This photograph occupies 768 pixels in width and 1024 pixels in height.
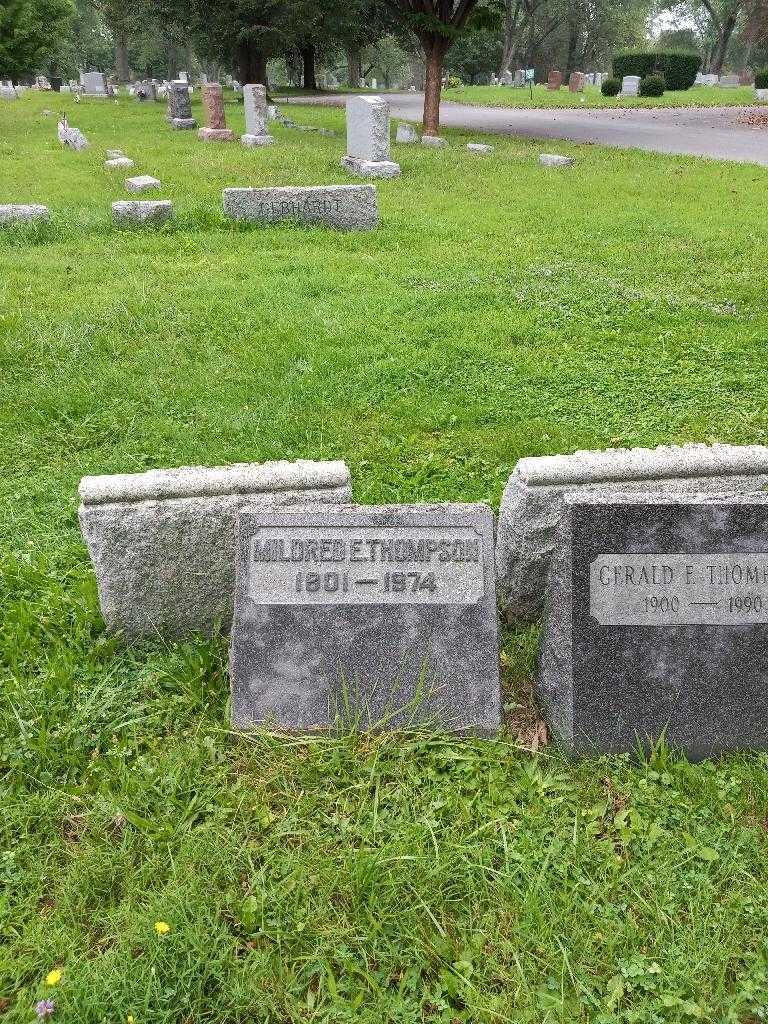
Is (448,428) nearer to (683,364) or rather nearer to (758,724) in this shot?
(683,364)

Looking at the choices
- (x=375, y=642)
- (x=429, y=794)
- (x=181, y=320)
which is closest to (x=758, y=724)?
(x=429, y=794)

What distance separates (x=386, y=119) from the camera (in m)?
14.2

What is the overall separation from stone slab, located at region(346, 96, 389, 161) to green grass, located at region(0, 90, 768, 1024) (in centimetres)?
755

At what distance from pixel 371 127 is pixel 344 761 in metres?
13.6

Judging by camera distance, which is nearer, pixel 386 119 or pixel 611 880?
pixel 611 880

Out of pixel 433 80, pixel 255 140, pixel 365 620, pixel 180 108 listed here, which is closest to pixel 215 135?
pixel 255 140

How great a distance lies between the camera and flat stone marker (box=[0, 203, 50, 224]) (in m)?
9.60

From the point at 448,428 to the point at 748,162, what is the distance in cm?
1342

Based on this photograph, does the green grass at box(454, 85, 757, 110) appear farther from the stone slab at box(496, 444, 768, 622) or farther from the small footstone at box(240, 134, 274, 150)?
the stone slab at box(496, 444, 768, 622)

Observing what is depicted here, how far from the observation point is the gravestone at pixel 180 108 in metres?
21.8

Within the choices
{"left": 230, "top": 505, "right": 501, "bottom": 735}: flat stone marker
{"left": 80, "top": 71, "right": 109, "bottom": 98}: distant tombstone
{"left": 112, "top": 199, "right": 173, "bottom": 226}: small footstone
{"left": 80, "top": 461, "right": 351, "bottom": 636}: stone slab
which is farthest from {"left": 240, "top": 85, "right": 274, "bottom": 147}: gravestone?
{"left": 80, "top": 71, "right": 109, "bottom": 98}: distant tombstone

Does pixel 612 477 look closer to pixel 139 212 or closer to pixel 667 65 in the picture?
pixel 139 212

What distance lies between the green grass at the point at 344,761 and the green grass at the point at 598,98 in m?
29.1

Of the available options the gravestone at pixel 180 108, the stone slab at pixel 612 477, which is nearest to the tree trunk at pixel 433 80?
the gravestone at pixel 180 108
